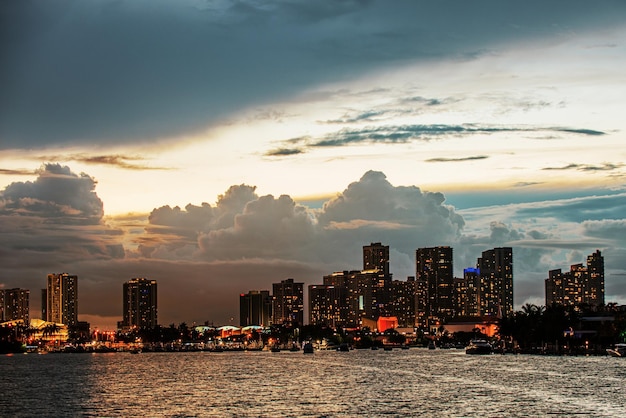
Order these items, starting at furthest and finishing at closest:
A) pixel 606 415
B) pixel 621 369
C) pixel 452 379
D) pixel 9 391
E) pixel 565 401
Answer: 1. pixel 621 369
2. pixel 452 379
3. pixel 9 391
4. pixel 565 401
5. pixel 606 415

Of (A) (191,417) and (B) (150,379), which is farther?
(B) (150,379)

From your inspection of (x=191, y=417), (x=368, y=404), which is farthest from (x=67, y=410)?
(x=368, y=404)

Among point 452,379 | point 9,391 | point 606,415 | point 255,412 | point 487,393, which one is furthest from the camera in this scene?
point 452,379

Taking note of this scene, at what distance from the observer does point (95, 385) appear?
161000mm

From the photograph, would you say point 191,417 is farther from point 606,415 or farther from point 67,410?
point 606,415

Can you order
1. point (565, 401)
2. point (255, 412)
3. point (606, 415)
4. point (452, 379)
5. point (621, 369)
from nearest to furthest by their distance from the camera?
1. point (606, 415)
2. point (255, 412)
3. point (565, 401)
4. point (452, 379)
5. point (621, 369)

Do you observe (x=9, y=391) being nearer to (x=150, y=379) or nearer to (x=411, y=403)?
(x=150, y=379)

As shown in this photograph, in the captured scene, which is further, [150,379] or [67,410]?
[150,379]

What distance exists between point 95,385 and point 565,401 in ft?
276

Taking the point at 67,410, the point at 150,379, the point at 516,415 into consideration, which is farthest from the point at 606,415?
the point at 150,379

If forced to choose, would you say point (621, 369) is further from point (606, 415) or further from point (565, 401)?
point (606, 415)

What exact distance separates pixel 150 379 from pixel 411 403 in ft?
259

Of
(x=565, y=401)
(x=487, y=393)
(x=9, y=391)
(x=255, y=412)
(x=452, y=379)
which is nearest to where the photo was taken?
(x=255, y=412)

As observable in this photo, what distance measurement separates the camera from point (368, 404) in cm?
11025
